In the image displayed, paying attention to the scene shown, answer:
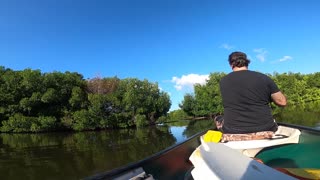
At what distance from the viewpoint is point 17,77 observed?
5047 cm

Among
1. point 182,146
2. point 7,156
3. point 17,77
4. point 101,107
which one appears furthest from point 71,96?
point 182,146

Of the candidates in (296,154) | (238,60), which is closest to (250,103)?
(238,60)

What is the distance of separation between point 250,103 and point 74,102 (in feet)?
164

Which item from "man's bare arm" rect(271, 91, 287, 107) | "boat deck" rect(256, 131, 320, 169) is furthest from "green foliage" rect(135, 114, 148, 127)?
"man's bare arm" rect(271, 91, 287, 107)

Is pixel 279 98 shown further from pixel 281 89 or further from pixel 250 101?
pixel 281 89

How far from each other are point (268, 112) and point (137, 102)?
51.4 m

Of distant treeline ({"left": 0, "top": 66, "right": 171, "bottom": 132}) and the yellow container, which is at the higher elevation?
distant treeline ({"left": 0, "top": 66, "right": 171, "bottom": 132})

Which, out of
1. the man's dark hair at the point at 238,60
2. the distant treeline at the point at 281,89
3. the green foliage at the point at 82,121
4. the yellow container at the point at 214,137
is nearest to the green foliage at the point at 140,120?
the green foliage at the point at 82,121

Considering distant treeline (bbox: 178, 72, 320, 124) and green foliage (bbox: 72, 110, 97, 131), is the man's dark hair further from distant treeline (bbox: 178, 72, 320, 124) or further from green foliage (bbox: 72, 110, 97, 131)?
distant treeline (bbox: 178, 72, 320, 124)

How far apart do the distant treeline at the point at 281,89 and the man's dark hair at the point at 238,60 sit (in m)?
65.2

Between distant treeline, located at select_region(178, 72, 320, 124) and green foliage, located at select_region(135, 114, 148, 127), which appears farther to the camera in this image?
distant treeline, located at select_region(178, 72, 320, 124)

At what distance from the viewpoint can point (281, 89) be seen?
226 ft

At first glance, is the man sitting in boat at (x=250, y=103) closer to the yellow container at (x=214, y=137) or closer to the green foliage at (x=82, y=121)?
the yellow container at (x=214, y=137)

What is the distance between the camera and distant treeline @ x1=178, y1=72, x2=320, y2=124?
70562 mm
